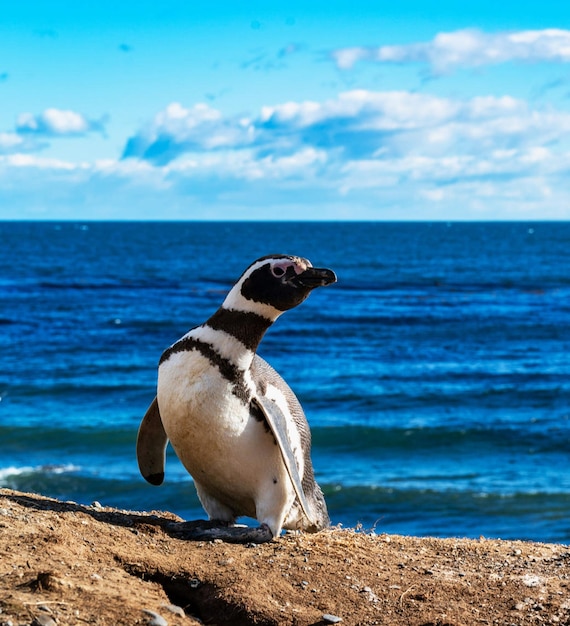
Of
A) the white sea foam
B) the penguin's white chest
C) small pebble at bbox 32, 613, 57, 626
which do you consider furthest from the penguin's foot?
the white sea foam

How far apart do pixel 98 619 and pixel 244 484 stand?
83.2 inches

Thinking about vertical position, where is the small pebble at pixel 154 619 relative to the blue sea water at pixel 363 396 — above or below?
above

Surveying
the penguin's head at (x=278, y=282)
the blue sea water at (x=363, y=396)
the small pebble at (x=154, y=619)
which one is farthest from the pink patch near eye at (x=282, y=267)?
the blue sea water at (x=363, y=396)

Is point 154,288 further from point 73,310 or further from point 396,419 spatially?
point 396,419

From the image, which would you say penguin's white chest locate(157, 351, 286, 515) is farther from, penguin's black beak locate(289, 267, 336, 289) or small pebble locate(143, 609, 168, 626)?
small pebble locate(143, 609, 168, 626)

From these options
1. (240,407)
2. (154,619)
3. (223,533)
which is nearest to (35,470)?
Result: (223,533)

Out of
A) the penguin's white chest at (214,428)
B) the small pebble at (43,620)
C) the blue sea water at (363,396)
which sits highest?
the penguin's white chest at (214,428)

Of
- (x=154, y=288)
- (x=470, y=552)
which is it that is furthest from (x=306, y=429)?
(x=154, y=288)

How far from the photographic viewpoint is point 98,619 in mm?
4629

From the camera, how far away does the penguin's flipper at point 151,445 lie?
7297 millimetres

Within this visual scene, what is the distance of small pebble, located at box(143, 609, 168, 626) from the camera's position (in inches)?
185

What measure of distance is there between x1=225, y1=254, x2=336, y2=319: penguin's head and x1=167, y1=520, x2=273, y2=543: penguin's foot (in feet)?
4.80

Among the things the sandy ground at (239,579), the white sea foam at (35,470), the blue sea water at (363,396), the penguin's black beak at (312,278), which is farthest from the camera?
the white sea foam at (35,470)

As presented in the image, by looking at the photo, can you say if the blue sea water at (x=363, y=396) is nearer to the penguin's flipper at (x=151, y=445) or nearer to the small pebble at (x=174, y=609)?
the penguin's flipper at (x=151, y=445)
